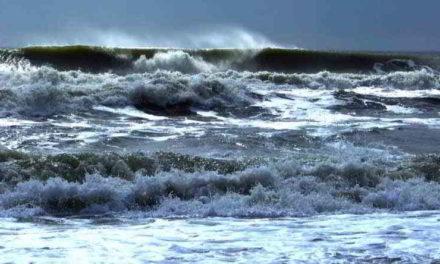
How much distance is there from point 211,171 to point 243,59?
24.2 m

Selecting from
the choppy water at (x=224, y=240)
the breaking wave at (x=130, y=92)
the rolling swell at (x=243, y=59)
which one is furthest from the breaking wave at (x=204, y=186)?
the rolling swell at (x=243, y=59)

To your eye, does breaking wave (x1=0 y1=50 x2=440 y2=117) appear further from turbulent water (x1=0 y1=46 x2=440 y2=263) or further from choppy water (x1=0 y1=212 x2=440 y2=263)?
choppy water (x1=0 y1=212 x2=440 y2=263)

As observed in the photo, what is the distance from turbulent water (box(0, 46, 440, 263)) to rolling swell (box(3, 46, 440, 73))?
29.9 ft

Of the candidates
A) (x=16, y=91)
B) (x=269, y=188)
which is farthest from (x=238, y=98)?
(x=269, y=188)

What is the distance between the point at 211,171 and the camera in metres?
9.94

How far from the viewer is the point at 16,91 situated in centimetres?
1681

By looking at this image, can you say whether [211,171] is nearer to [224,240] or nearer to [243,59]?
[224,240]

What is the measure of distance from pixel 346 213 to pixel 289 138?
537 cm

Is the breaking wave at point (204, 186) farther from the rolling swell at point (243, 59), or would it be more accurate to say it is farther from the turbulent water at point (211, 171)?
the rolling swell at point (243, 59)

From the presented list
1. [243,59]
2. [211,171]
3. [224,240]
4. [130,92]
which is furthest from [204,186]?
[243,59]

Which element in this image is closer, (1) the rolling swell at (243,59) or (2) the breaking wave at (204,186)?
(2) the breaking wave at (204,186)

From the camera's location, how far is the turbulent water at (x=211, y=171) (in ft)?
21.7

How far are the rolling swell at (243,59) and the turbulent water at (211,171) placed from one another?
9.13 metres

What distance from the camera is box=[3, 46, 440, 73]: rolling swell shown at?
30344 millimetres
